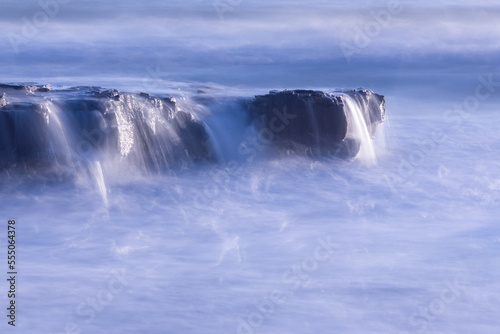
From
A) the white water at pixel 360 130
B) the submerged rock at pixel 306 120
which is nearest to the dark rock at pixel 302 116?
the submerged rock at pixel 306 120

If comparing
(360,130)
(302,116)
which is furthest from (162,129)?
(360,130)

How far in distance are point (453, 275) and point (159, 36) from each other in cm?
1217

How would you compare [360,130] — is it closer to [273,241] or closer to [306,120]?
[306,120]

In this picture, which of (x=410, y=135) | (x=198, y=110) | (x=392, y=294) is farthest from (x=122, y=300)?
(x=410, y=135)

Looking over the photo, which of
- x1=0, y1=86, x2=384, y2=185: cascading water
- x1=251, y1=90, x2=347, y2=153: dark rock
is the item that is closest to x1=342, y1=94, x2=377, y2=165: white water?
x1=0, y1=86, x2=384, y2=185: cascading water

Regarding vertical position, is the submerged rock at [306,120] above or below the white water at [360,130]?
below

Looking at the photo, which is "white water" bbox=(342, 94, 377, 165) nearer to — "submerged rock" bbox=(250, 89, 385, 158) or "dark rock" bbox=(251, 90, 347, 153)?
"submerged rock" bbox=(250, 89, 385, 158)

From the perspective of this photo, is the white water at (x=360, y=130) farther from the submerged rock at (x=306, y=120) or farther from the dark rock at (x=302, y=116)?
the dark rock at (x=302, y=116)

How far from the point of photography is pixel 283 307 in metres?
3.87

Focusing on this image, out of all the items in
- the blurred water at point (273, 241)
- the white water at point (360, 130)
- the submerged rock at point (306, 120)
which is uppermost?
the white water at point (360, 130)

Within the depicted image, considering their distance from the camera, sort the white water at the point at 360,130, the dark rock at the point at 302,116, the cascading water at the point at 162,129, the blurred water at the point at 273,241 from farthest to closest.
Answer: the white water at the point at 360,130 < the dark rock at the point at 302,116 < the cascading water at the point at 162,129 < the blurred water at the point at 273,241

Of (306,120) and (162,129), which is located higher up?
(306,120)

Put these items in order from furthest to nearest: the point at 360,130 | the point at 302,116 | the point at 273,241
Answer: the point at 360,130
the point at 302,116
the point at 273,241

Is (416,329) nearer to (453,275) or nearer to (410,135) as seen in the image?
(453,275)
